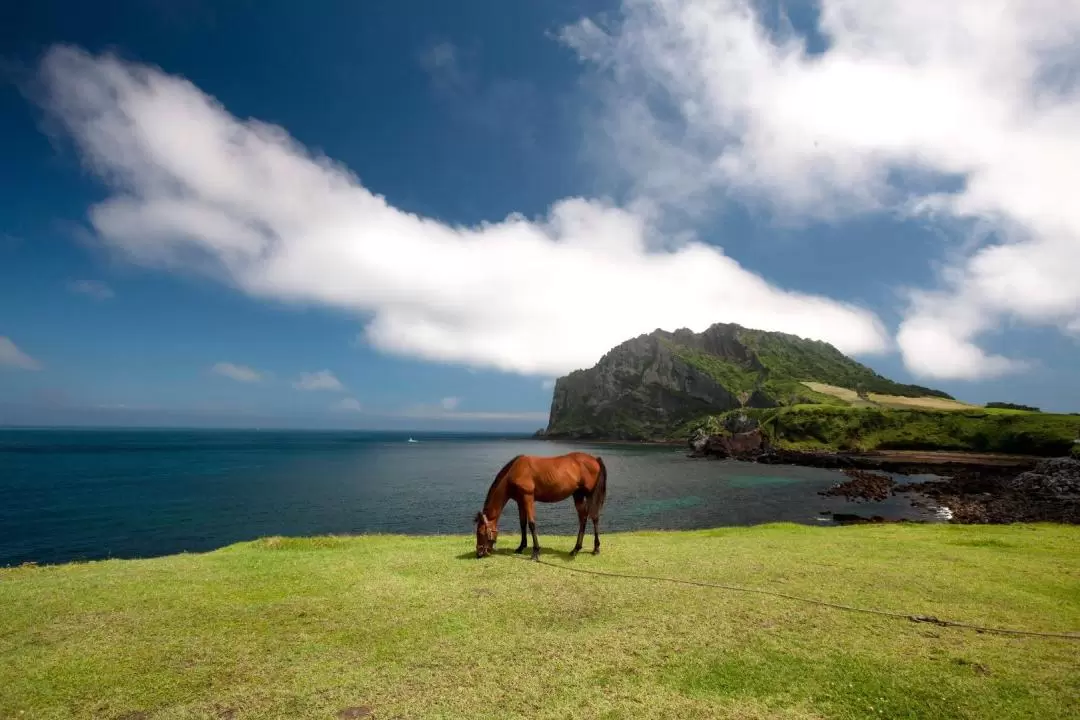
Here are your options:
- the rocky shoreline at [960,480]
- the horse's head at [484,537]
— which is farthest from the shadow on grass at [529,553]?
the rocky shoreline at [960,480]

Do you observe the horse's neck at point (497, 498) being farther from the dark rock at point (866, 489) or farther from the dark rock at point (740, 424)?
the dark rock at point (740, 424)

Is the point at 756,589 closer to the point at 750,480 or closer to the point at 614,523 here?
the point at 614,523

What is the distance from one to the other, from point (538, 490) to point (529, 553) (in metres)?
1.97

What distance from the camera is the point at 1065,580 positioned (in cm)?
1205

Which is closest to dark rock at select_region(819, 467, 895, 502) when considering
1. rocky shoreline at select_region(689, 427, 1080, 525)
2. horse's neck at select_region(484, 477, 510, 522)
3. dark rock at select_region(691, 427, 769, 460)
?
rocky shoreline at select_region(689, 427, 1080, 525)

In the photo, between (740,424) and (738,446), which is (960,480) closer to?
(738,446)

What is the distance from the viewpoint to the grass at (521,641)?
21.4ft

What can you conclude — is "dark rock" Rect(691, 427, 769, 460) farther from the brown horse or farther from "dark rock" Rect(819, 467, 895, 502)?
the brown horse

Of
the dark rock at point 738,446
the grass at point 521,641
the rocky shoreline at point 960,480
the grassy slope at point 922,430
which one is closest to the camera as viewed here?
the grass at point 521,641

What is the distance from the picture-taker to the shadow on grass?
1449 centimetres

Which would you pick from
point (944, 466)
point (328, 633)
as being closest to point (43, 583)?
point (328, 633)

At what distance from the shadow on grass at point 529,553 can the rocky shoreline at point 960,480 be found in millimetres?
33232

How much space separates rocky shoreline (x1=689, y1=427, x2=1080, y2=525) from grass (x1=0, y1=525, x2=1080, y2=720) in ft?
110

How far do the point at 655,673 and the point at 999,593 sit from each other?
9293mm
